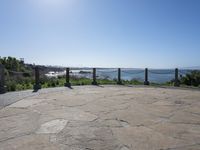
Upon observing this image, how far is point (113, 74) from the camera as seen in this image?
15.9 meters

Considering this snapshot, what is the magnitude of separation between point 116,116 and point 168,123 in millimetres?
1160

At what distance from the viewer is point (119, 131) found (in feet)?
14.9

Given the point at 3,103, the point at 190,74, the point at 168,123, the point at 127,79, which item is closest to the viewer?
the point at 168,123

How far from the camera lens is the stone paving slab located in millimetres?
3846

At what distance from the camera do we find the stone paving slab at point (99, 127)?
3.85m

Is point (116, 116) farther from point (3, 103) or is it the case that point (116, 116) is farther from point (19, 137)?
point (3, 103)

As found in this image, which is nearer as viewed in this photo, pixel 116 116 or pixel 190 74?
pixel 116 116

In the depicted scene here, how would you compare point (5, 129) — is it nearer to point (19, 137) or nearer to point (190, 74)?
point (19, 137)

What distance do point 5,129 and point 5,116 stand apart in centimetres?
115

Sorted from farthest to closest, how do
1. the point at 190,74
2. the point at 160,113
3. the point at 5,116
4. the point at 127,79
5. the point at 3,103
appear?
1. the point at 127,79
2. the point at 190,74
3. the point at 3,103
4. the point at 160,113
5. the point at 5,116

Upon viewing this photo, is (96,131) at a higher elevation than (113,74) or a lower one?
lower

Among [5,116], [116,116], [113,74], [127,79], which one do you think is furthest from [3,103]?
[127,79]

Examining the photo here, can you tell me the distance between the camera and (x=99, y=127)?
4.77m

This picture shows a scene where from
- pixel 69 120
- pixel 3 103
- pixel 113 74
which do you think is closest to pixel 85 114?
pixel 69 120
